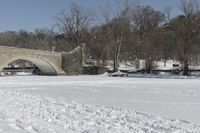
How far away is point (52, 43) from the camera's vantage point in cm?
9056

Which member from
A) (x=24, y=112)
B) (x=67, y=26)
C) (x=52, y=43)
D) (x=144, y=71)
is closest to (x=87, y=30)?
(x=67, y=26)

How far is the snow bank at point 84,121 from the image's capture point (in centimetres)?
898

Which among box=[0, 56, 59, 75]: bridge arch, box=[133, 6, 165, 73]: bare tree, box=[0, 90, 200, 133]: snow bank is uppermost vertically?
box=[133, 6, 165, 73]: bare tree

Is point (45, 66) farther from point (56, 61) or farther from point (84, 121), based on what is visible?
point (84, 121)

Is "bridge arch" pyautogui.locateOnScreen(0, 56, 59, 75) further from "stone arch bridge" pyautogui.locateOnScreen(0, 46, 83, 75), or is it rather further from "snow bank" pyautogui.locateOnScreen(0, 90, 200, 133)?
"snow bank" pyautogui.locateOnScreen(0, 90, 200, 133)

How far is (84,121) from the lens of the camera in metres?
10.2

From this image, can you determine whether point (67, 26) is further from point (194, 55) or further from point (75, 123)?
point (75, 123)

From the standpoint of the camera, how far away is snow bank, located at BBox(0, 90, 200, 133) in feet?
29.5

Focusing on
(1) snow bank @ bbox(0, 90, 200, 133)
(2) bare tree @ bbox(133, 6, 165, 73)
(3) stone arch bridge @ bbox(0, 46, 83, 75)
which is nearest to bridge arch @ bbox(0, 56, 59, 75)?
(3) stone arch bridge @ bbox(0, 46, 83, 75)

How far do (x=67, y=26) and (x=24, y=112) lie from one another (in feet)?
190

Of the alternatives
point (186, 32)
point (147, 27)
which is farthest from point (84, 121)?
point (147, 27)

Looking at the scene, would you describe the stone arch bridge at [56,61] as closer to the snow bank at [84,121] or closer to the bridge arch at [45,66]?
the bridge arch at [45,66]

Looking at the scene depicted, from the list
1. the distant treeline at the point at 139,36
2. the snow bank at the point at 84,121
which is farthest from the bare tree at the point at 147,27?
the snow bank at the point at 84,121

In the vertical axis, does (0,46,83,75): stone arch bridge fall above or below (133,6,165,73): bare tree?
below
